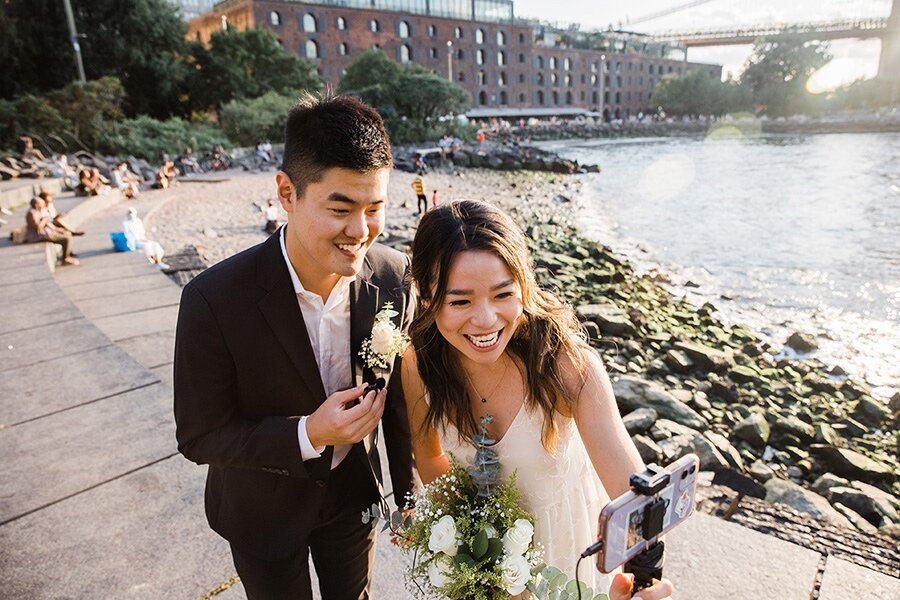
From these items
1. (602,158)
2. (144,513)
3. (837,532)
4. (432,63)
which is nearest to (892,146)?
(602,158)

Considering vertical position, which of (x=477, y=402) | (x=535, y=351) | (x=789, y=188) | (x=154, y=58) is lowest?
(x=789, y=188)

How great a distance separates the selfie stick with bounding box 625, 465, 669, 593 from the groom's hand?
802 millimetres

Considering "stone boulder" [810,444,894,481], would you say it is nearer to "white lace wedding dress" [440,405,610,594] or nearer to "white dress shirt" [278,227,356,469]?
"white lace wedding dress" [440,405,610,594]

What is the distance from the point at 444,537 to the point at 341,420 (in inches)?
17.0

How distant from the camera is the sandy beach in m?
13.3

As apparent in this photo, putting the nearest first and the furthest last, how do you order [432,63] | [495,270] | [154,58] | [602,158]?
[495,270], [154,58], [602,158], [432,63]

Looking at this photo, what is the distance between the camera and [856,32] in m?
83.3

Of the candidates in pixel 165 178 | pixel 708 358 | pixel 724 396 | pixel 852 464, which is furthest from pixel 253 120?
pixel 852 464

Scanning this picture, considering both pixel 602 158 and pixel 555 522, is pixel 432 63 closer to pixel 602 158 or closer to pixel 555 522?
pixel 602 158

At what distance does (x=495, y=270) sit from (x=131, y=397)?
3.71 m

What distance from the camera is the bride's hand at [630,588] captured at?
1.11 metres

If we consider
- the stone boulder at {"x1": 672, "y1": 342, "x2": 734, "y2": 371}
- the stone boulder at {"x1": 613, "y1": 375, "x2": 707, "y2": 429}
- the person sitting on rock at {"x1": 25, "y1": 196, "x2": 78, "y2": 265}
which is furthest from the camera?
the person sitting on rock at {"x1": 25, "y1": 196, "x2": 78, "y2": 265}

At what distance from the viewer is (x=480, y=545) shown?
145cm

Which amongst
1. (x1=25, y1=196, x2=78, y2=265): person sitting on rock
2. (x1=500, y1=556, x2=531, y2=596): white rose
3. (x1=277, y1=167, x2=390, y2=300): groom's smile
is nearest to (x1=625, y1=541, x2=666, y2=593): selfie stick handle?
(x1=500, y1=556, x2=531, y2=596): white rose
